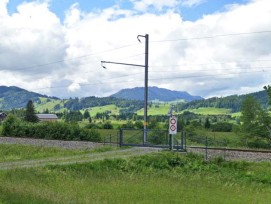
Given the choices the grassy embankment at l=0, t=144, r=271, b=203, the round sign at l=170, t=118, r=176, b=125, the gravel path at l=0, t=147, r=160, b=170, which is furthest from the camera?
the round sign at l=170, t=118, r=176, b=125

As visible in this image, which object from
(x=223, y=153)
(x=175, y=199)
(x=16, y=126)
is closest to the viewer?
(x=175, y=199)

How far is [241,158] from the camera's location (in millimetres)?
26750

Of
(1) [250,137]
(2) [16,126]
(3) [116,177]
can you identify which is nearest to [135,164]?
(3) [116,177]

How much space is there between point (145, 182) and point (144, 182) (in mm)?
46

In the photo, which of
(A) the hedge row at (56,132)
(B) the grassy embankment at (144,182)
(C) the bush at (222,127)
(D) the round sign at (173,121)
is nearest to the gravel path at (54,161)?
(B) the grassy embankment at (144,182)

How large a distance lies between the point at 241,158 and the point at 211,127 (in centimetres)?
9127

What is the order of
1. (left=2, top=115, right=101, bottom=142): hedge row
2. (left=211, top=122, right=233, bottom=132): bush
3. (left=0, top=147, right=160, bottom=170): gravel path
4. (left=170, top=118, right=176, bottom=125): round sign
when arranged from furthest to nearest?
(left=211, top=122, right=233, bottom=132): bush < (left=2, top=115, right=101, bottom=142): hedge row < (left=170, top=118, right=176, bottom=125): round sign < (left=0, top=147, right=160, bottom=170): gravel path

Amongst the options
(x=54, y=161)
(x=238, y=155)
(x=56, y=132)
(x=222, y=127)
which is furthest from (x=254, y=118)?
(x=54, y=161)

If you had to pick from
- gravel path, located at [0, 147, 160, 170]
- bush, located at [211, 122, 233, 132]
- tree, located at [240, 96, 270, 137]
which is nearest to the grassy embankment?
gravel path, located at [0, 147, 160, 170]

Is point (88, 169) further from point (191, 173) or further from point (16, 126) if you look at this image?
point (16, 126)

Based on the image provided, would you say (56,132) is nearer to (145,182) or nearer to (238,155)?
(238,155)

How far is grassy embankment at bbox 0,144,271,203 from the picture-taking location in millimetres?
13641

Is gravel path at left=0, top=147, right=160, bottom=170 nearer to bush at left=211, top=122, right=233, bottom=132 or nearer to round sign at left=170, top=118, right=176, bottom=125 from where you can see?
round sign at left=170, top=118, right=176, bottom=125

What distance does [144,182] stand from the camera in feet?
59.0
